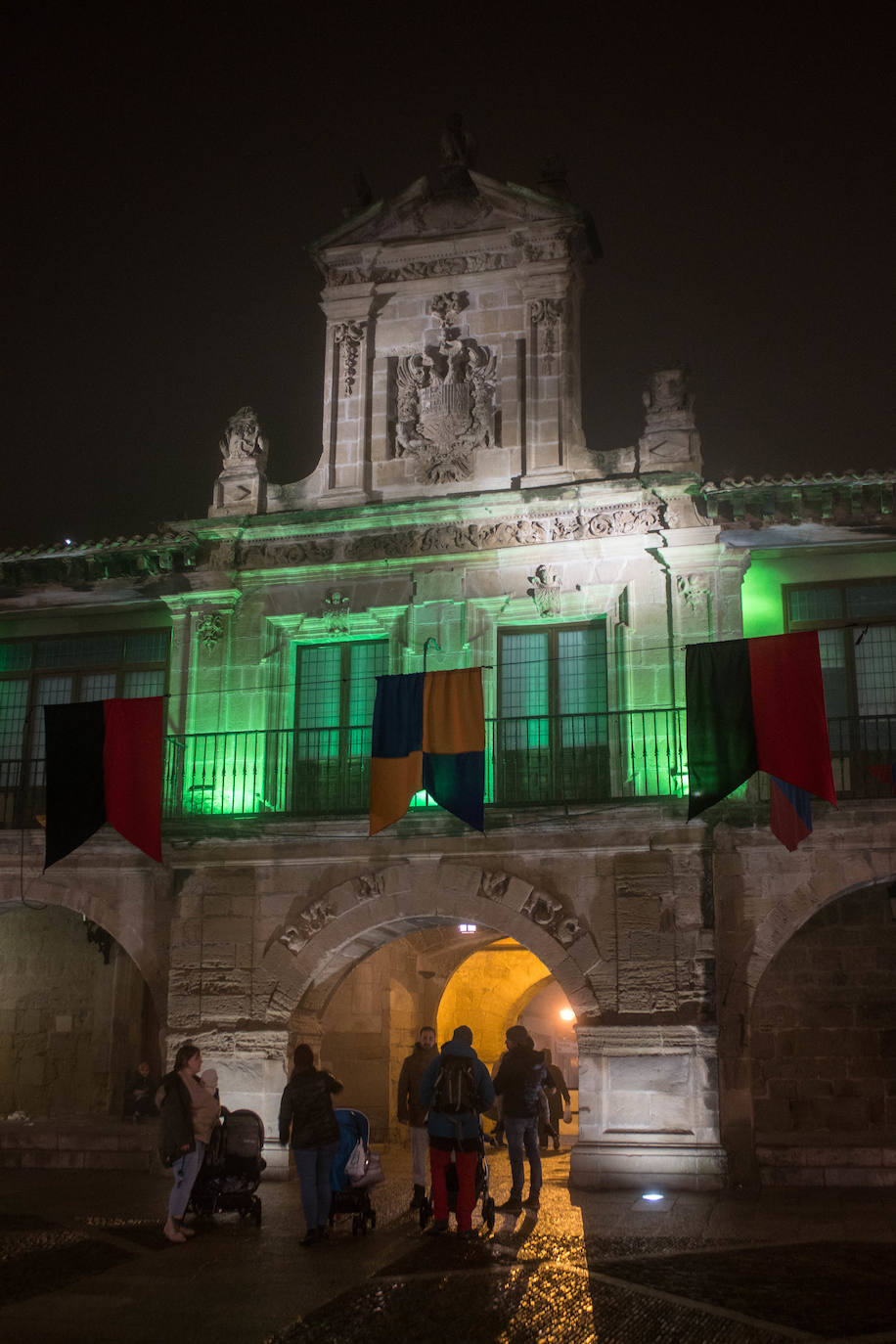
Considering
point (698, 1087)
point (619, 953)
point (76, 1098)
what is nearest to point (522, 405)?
point (619, 953)

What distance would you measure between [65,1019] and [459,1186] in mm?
10443

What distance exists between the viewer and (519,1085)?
477 inches

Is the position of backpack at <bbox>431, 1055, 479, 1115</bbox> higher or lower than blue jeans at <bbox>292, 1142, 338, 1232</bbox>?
higher

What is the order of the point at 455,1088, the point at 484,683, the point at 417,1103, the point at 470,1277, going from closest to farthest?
the point at 470,1277, the point at 455,1088, the point at 417,1103, the point at 484,683

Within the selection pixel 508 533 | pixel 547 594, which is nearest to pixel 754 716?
pixel 547 594

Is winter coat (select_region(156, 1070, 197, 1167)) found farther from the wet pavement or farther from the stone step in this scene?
the stone step

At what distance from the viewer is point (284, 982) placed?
51.7ft

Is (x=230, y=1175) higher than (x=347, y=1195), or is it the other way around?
(x=230, y=1175)

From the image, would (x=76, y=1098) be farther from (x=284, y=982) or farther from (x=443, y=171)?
(x=443, y=171)

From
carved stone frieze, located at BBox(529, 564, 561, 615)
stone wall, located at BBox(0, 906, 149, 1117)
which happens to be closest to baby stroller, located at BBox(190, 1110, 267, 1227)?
carved stone frieze, located at BBox(529, 564, 561, 615)

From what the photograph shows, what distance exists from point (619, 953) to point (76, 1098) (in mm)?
8741

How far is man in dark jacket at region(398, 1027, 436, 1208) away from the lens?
12203mm

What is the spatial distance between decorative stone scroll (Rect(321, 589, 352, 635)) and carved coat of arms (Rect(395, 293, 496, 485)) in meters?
1.87

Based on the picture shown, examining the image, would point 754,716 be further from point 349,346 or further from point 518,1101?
point 349,346
